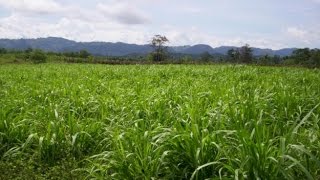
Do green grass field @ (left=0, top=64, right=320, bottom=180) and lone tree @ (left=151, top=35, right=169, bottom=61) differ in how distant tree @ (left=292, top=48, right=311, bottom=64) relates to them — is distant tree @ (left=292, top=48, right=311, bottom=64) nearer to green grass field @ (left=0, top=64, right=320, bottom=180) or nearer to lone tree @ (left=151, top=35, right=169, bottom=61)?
lone tree @ (left=151, top=35, right=169, bottom=61)

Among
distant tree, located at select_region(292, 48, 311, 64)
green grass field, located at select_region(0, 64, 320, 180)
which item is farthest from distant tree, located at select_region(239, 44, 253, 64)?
green grass field, located at select_region(0, 64, 320, 180)

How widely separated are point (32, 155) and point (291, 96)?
15.8 feet

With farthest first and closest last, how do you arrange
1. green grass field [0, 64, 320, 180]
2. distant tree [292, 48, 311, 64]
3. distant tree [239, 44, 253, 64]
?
distant tree [239, 44, 253, 64]
distant tree [292, 48, 311, 64]
green grass field [0, 64, 320, 180]

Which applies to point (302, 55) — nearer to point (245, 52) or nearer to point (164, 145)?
point (245, 52)

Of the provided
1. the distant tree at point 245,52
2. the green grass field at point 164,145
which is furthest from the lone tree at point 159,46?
the green grass field at point 164,145

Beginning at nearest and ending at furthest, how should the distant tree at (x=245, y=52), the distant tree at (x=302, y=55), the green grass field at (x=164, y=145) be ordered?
the green grass field at (x=164, y=145) < the distant tree at (x=302, y=55) < the distant tree at (x=245, y=52)

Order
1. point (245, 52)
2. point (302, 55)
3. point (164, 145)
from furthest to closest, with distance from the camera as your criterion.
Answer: point (245, 52)
point (302, 55)
point (164, 145)

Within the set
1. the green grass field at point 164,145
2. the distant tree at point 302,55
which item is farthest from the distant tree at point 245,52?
the green grass field at point 164,145

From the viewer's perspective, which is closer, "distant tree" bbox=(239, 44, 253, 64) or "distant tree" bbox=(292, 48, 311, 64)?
"distant tree" bbox=(292, 48, 311, 64)

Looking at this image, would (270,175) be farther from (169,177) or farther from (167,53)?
(167,53)

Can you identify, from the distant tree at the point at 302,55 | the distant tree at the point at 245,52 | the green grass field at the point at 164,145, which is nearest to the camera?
the green grass field at the point at 164,145

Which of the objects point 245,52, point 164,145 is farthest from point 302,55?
point 164,145

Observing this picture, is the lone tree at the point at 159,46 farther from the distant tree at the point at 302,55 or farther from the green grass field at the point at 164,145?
the green grass field at the point at 164,145

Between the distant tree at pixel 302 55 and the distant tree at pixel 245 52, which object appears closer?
the distant tree at pixel 302 55
